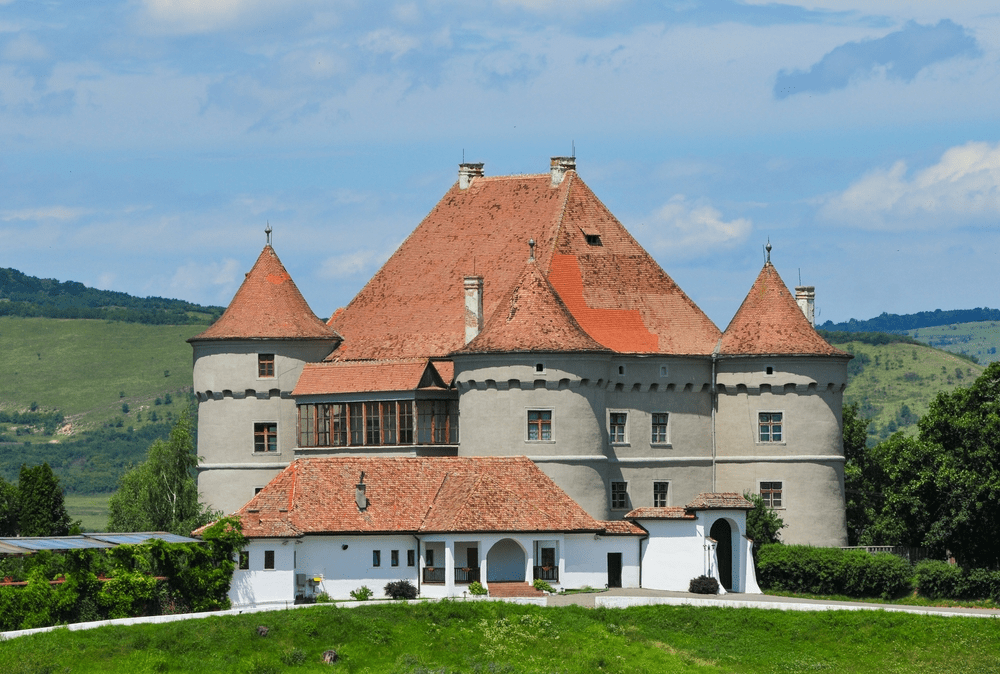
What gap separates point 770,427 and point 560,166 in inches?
595

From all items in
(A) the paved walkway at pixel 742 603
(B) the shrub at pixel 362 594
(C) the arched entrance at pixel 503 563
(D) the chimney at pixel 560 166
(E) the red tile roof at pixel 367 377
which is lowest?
(A) the paved walkway at pixel 742 603

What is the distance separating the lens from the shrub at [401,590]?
68.7 meters

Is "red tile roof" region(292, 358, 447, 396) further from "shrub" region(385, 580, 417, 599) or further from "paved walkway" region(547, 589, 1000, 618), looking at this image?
"paved walkway" region(547, 589, 1000, 618)

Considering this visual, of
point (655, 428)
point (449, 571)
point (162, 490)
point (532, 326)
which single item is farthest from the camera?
point (162, 490)

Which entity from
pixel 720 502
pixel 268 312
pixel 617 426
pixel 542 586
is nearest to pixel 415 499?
pixel 542 586

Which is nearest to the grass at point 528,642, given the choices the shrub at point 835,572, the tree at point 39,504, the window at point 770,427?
the shrub at point 835,572

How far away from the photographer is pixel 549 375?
7462 cm

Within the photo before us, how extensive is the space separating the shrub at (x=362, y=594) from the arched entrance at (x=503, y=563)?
459 centimetres

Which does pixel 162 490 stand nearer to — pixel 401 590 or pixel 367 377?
pixel 367 377

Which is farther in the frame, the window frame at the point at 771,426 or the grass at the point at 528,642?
the window frame at the point at 771,426

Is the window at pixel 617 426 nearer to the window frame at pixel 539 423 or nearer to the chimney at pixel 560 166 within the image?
the window frame at pixel 539 423

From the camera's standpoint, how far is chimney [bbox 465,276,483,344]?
77875 millimetres

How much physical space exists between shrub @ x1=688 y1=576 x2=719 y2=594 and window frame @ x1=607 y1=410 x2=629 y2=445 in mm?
8926

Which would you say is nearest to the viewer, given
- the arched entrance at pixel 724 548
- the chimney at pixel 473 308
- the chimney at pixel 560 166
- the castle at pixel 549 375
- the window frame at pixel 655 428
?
the arched entrance at pixel 724 548
